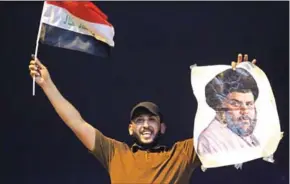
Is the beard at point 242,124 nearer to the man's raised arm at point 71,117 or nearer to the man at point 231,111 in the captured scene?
the man at point 231,111

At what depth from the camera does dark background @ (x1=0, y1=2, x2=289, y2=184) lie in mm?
3861

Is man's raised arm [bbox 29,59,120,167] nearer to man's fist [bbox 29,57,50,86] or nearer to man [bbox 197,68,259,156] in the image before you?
man's fist [bbox 29,57,50,86]

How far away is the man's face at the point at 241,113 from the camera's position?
2.97 m

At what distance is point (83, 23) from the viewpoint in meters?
→ 3.19

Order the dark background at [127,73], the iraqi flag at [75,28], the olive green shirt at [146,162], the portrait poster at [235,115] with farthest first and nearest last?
the dark background at [127,73]
the iraqi flag at [75,28]
the portrait poster at [235,115]
the olive green shirt at [146,162]

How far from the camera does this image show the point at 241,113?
2.98m

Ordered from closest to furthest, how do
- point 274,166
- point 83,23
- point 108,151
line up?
point 108,151
point 83,23
point 274,166

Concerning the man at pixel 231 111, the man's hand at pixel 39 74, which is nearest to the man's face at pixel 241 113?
the man at pixel 231 111

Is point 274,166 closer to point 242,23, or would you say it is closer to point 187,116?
point 187,116

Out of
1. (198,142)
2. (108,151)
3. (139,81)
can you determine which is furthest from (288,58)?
(108,151)

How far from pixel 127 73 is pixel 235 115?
3.53 feet

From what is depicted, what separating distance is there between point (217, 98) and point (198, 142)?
0.70 ft

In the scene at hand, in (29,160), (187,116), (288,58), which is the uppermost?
(288,58)

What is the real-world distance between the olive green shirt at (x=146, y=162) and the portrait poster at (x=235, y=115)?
10 centimetres
